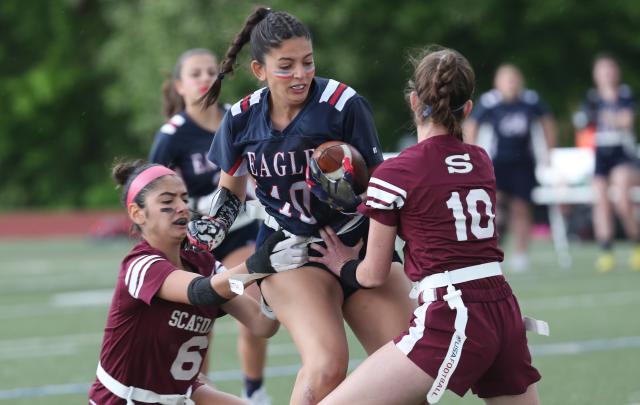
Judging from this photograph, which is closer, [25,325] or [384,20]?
[25,325]

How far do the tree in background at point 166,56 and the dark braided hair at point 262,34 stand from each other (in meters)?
17.9

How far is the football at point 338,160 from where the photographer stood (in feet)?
14.8

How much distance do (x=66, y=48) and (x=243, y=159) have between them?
28659 mm

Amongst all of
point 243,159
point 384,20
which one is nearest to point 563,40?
point 384,20

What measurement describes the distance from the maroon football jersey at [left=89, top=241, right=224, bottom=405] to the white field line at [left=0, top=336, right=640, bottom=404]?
2.18 meters

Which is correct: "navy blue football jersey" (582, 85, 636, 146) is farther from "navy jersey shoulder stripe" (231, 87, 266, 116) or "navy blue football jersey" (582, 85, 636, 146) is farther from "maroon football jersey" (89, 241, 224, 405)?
Answer: "maroon football jersey" (89, 241, 224, 405)

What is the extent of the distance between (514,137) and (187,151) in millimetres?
7179

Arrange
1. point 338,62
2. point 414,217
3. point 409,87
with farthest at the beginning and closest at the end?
point 338,62
point 409,87
point 414,217

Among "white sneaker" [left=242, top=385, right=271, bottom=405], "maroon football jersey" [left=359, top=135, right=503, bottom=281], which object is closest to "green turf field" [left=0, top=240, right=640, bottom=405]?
"white sneaker" [left=242, top=385, right=271, bottom=405]

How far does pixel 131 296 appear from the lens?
4.57 metres

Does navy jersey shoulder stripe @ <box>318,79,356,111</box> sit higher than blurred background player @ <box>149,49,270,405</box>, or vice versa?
navy jersey shoulder stripe @ <box>318,79,356,111</box>

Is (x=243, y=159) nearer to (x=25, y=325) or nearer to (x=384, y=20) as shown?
(x=25, y=325)

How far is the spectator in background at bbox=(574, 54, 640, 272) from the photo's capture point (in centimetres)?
1291

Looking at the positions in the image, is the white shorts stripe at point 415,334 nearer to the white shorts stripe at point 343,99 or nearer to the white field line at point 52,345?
the white shorts stripe at point 343,99
